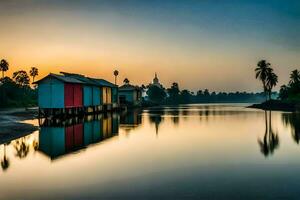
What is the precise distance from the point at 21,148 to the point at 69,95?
1344 inches

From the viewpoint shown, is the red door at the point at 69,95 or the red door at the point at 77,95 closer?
the red door at the point at 69,95

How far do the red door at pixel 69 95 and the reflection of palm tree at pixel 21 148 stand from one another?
90.9 ft

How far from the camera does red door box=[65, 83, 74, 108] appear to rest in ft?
181

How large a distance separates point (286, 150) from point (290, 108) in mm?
68829

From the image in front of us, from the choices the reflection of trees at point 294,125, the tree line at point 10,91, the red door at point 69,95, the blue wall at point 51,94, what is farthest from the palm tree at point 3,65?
the reflection of trees at point 294,125

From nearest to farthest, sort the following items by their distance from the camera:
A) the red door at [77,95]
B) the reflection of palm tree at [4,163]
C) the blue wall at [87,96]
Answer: the reflection of palm tree at [4,163] < the red door at [77,95] < the blue wall at [87,96]

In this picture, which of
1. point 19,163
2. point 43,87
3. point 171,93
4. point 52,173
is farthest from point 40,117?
point 171,93

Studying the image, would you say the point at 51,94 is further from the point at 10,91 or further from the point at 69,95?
the point at 10,91

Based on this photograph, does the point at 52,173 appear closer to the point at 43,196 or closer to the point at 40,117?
the point at 43,196

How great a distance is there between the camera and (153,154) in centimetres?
2078

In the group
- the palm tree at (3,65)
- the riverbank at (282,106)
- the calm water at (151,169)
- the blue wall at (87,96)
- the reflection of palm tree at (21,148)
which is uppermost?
the palm tree at (3,65)

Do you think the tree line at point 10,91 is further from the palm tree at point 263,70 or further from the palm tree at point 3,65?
the palm tree at point 263,70

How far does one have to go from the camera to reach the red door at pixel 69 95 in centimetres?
5519

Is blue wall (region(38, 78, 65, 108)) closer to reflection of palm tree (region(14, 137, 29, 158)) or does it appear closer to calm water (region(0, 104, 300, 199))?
reflection of palm tree (region(14, 137, 29, 158))
